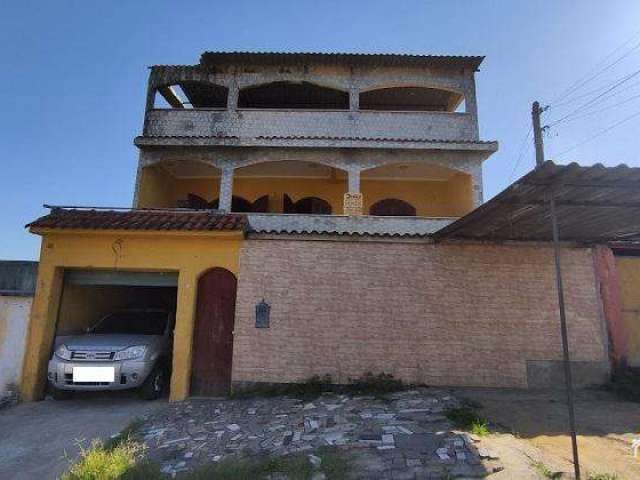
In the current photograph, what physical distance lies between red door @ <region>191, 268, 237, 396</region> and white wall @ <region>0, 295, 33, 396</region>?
3256mm

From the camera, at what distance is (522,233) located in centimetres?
780

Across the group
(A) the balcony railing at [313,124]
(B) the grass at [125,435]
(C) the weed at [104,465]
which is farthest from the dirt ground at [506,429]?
(A) the balcony railing at [313,124]

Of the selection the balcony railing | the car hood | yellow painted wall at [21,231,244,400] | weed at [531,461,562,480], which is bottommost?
weed at [531,461,562,480]

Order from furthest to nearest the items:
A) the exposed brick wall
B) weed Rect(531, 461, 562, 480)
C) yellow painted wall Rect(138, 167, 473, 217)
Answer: yellow painted wall Rect(138, 167, 473, 217), the exposed brick wall, weed Rect(531, 461, 562, 480)

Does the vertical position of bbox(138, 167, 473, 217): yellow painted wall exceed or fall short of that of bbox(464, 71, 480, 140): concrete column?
it falls short

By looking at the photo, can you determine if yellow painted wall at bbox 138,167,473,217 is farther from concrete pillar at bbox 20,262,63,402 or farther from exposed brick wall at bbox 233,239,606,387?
concrete pillar at bbox 20,262,63,402

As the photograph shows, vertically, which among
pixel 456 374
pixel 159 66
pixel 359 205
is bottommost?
pixel 456 374

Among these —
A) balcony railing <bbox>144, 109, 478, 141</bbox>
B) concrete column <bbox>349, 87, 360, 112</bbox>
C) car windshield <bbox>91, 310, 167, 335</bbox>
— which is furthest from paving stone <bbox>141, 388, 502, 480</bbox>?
concrete column <bbox>349, 87, 360, 112</bbox>

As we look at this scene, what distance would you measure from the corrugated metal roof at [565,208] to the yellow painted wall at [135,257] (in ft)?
15.0

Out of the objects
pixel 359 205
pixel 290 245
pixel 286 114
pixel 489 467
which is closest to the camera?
pixel 489 467

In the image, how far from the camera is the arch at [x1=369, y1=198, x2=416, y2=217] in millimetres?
14422

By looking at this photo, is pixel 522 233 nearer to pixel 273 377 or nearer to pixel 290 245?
pixel 290 245

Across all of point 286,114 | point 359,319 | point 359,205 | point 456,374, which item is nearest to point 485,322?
point 456,374

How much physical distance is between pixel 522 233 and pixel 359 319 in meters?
3.65
